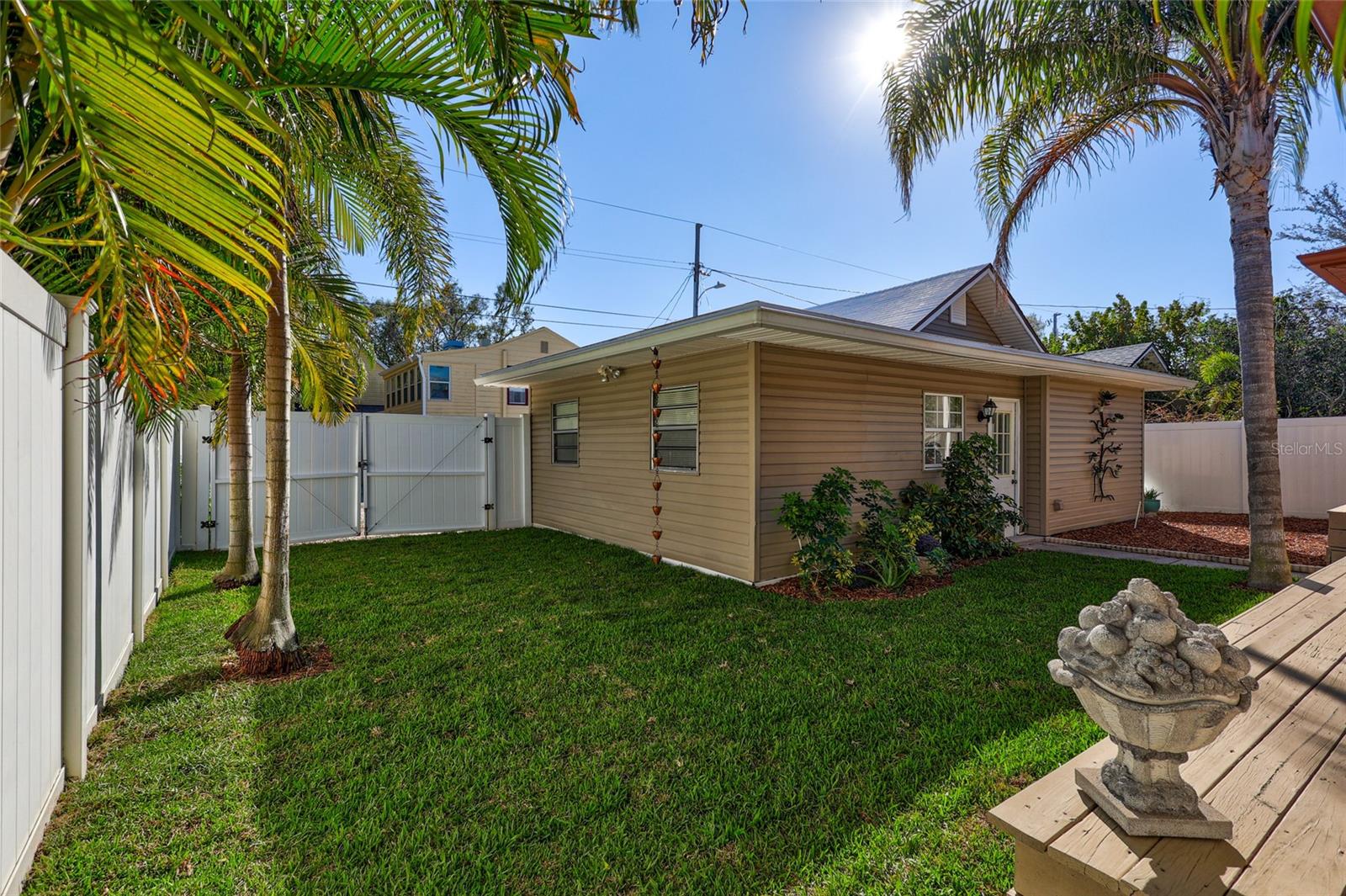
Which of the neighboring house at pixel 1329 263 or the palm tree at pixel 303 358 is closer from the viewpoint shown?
the neighboring house at pixel 1329 263

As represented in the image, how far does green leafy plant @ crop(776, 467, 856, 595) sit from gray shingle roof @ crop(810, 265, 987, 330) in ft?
9.25

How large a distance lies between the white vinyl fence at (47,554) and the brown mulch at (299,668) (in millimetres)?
533

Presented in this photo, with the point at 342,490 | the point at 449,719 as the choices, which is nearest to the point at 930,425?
the point at 449,719

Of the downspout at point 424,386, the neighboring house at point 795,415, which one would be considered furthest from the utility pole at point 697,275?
the neighboring house at point 795,415

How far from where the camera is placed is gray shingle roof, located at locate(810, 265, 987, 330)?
816cm

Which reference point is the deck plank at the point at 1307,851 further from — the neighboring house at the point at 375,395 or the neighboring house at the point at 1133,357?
the neighboring house at the point at 375,395

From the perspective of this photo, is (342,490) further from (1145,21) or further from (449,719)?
(1145,21)

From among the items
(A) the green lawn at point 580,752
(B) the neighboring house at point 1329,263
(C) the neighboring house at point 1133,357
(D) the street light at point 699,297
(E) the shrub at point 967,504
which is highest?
(D) the street light at point 699,297

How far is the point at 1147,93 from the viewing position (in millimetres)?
5758

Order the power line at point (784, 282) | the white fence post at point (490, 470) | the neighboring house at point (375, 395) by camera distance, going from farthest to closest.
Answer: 1. the neighboring house at point (375, 395)
2. the power line at point (784, 282)
3. the white fence post at point (490, 470)

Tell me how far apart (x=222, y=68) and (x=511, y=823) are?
118 inches

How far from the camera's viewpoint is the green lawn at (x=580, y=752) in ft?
6.54

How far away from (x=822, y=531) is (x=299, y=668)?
13.4ft

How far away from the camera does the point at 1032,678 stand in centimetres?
342
